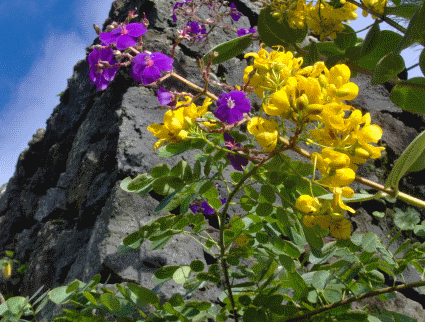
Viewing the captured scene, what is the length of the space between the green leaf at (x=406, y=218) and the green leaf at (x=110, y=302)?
1.12 m

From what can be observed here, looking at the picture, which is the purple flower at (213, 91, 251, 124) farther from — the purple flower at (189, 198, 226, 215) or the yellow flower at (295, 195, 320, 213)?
the purple flower at (189, 198, 226, 215)

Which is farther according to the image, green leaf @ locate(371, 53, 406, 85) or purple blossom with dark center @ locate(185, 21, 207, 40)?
purple blossom with dark center @ locate(185, 21, 207, 40)

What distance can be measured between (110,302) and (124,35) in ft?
1.95

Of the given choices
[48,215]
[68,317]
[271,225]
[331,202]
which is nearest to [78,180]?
[48,215]

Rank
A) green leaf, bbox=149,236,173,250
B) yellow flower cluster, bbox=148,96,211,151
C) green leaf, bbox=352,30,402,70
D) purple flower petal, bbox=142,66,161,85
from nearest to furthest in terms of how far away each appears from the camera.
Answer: yellow flower cluster, bbox=148,96,211,151, purple flower petal, bbox=142,66,161,85, green leaf, bbox=149,236,173,250, green leaf, bbox=352,30,402,70

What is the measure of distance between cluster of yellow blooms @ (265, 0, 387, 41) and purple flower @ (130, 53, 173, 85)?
1.59 ft

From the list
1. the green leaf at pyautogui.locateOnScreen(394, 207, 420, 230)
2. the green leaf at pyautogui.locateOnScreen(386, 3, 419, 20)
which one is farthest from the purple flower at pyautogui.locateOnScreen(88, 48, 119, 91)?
the green leaf at pyautogui.locateOnScreen(394, 207, 420, 230)

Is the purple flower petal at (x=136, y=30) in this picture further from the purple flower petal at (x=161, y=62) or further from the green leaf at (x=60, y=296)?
the green leaf at (x=60, y=296)

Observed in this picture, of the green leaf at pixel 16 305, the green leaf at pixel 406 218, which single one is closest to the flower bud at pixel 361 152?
the green leaf at pixel 16 305

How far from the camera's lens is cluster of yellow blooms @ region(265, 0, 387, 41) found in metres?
1.03

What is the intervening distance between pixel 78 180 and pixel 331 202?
1.55m

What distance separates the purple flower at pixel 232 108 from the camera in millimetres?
629

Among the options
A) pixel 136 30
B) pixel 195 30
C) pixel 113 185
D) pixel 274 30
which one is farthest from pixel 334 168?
pixel 195 30

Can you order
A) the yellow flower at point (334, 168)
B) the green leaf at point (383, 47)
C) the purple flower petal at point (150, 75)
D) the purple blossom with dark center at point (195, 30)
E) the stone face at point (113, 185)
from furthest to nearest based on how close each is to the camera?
1. the purple blossom with dark center at point (195, 30)
2. the stone face at point (113, 185)
3. the green leaf at point (383, 47)
4. the purple flower petal at point (150, 75)
5. the yellow flower at point (334, 168)
